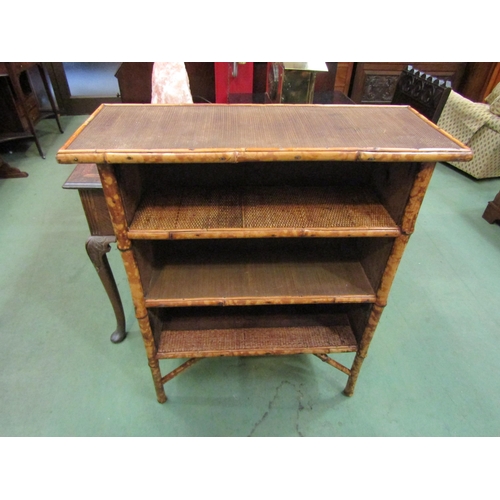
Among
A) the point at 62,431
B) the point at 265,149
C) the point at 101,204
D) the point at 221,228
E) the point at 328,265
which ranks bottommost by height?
the point at 62,431

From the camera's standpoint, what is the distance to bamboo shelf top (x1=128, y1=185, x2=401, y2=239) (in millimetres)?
995

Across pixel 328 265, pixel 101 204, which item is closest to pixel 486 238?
pixel 328 265

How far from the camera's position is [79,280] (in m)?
2.04

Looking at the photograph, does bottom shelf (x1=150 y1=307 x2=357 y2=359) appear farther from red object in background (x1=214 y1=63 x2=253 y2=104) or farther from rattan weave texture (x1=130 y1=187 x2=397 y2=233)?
red object in background (x1=214 y1=63 x2=253 y2=104)

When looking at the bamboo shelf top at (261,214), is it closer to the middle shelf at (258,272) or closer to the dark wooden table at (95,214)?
the middle shelf at (258,272)

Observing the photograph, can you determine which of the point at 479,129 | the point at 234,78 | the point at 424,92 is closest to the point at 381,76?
the point at 479,129

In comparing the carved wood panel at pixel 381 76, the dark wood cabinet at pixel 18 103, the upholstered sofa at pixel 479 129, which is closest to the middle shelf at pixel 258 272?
the upholstered sofa at pixel 479 129

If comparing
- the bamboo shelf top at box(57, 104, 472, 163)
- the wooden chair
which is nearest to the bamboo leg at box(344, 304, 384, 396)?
the bamboo shelf top at box(57, 104, 472, 163)

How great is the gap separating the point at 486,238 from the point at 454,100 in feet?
Result: 4.78

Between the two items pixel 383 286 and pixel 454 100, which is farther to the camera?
pixel 454 100

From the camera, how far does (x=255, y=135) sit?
0.93m

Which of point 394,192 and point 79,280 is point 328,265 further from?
point 79,280

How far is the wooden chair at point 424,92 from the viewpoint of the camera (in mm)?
2428

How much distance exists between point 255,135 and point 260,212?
0.23 m
